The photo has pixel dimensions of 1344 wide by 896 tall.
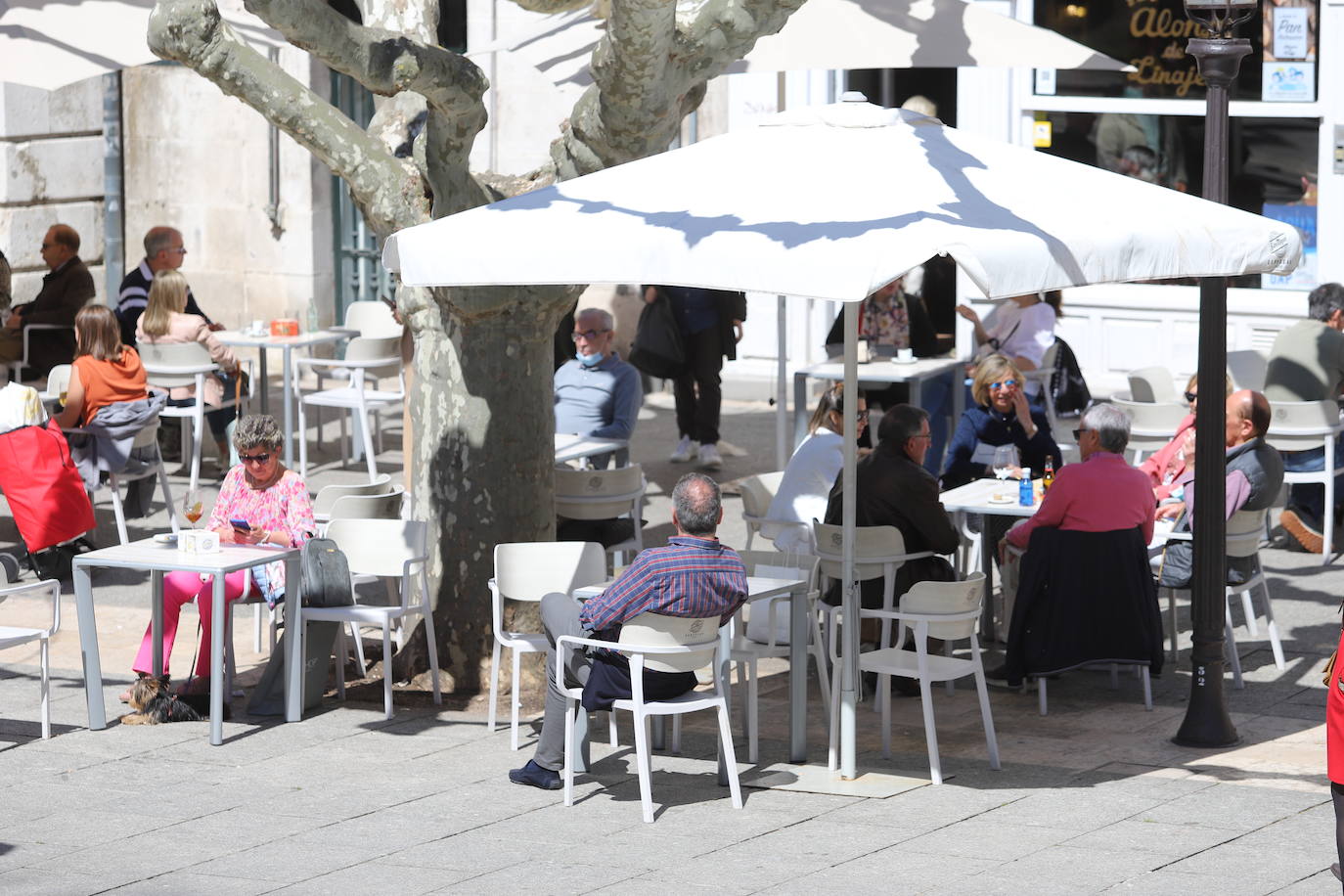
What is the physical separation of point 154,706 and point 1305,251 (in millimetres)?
9791

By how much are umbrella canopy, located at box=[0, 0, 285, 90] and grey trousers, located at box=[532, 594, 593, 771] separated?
198 inches

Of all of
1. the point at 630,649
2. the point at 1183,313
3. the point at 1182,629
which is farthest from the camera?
the point at 1183,313

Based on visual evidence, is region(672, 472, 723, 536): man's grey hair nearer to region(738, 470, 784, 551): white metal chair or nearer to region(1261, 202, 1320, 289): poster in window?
region(738, 470, 784, 551): white metal chair

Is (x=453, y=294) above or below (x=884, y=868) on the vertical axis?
above

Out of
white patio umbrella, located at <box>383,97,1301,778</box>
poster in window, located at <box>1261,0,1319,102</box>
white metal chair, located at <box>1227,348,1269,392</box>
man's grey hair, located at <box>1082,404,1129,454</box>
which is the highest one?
poster in window, located at <box>1261,0,1319,102</box>

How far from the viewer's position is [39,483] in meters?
10.5

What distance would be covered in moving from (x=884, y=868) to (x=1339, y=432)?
5877 mm

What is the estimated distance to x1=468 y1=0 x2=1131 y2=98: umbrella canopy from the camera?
11320 mm

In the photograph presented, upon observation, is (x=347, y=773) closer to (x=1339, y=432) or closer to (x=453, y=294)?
(x=453, y=294)

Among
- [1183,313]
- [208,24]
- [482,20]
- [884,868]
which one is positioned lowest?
[884,868]

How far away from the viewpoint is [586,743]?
769 centimetres

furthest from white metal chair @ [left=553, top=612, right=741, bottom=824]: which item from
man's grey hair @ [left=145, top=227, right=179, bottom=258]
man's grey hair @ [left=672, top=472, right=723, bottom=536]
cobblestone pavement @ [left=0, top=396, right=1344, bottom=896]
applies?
man's grey hair @ [left=145, top=227, right=179, bottom=258]

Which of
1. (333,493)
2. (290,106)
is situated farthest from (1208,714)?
(290,106)

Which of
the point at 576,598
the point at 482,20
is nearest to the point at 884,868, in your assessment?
the point at 576,598
